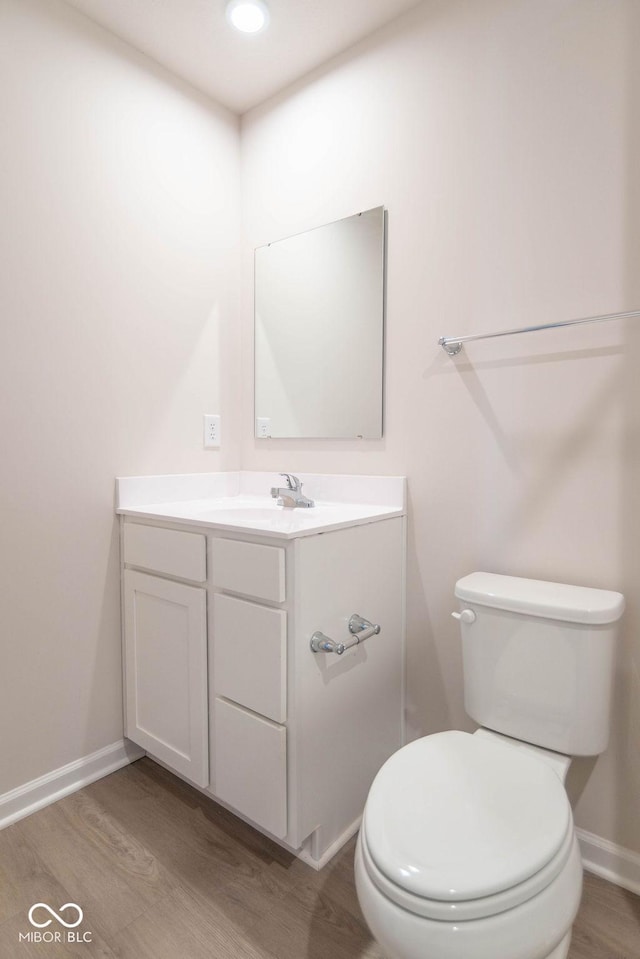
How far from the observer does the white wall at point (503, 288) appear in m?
1.23

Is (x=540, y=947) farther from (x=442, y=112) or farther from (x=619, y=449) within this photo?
(x=442, y=112)

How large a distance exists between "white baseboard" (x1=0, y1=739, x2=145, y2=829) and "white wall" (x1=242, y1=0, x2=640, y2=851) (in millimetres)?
970

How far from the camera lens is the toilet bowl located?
74 centimetres

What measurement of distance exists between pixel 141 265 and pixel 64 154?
0.36 meters

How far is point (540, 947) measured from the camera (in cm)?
75

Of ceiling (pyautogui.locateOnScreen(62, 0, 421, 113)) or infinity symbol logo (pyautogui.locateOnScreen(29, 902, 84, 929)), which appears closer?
infinity symbol logo (pyautogui.locateOnScreen(29, 902, 84, 929))

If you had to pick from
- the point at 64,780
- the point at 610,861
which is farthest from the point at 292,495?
the point at 610,861

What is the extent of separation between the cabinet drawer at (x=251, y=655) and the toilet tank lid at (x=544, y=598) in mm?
468

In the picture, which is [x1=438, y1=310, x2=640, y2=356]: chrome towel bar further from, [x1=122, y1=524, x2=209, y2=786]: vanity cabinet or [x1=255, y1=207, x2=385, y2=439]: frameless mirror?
[x1=122, y1=524, x2=209, y2=786]: vanity cabinet

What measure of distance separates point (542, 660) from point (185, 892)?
100cm

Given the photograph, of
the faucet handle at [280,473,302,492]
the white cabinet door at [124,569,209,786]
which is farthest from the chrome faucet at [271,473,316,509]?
the white cabinet door at [124,569,209,786]

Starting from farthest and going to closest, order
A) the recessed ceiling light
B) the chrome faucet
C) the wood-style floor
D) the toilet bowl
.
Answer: the chrome faucet → the recessed ceiling light → the wood-style floor → the toilet bowl

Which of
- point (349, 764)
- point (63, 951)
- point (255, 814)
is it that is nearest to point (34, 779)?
point (63, 951)

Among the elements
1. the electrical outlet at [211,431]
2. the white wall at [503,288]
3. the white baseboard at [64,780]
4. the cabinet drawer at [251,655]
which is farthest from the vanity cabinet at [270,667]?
the electrical outlet at [211,431]
